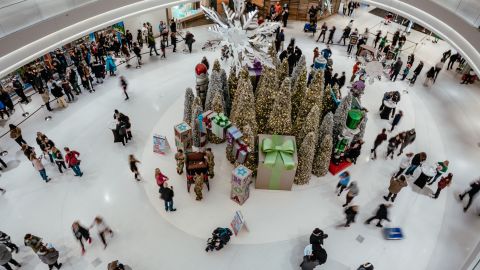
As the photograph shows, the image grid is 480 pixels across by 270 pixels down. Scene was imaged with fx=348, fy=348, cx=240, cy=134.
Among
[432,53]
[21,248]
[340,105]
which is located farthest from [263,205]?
[432,53]

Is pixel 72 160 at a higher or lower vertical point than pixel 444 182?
higher

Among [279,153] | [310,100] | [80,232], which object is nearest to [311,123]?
[310,100]

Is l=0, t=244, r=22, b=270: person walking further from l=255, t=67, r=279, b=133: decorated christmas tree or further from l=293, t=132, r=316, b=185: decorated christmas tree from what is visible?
l=293, t=132, r=316, b=185: decorated christmas tree

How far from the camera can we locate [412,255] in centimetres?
870

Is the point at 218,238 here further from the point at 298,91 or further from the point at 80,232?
the point at 298,91

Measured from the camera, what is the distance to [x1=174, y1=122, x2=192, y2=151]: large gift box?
9.87 m

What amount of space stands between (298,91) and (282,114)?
1291 mm

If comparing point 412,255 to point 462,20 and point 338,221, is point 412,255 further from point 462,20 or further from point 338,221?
point 462,20

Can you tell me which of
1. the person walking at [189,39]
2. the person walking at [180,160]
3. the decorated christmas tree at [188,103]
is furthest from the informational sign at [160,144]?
the person walking at [189,39]

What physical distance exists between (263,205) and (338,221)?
2.04m

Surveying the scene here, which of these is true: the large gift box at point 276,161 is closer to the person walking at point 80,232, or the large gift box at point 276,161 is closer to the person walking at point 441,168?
the person walking at point 441,168

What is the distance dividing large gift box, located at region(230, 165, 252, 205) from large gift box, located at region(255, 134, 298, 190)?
1.60 feet

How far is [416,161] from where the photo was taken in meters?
10.3

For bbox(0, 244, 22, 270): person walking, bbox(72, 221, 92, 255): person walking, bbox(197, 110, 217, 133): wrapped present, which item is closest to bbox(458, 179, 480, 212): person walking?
bbox(197, 110, 217, 133): wrapped present
